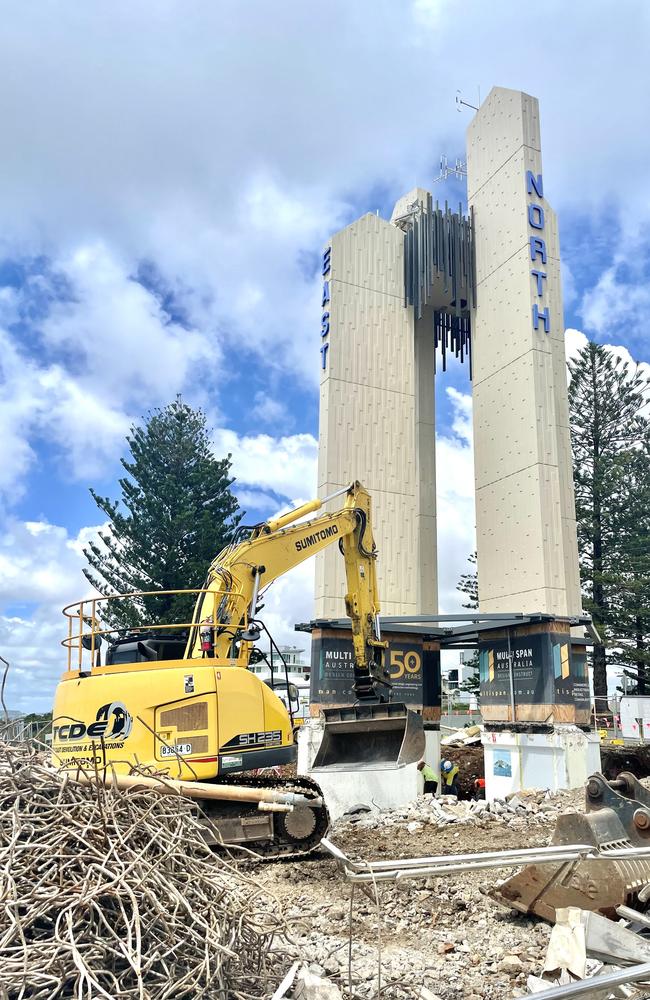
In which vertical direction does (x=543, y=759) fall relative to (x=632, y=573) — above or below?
below

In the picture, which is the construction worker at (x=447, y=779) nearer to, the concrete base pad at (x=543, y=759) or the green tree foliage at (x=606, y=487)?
the concrete base pad at (x=543, y=759)

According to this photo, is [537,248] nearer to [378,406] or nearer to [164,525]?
[378,406]

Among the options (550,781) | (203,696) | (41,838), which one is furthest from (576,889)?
(550,781)

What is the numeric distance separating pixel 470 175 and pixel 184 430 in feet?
62.7

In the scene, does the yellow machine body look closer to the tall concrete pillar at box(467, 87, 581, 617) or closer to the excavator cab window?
the excavator cab window

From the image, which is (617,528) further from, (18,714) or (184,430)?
(18,714)

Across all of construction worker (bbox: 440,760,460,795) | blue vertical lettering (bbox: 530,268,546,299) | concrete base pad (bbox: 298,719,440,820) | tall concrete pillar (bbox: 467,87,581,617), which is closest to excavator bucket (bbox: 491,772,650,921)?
concrete base pad (bbox: 298,719,440,820)

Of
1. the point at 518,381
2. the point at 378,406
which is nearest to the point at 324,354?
the point at 378,406

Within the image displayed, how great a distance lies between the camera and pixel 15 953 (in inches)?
119

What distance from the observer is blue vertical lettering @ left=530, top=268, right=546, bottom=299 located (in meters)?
18.6

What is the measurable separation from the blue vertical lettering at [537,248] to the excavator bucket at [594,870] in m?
15.4

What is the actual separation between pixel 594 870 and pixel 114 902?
3290mm

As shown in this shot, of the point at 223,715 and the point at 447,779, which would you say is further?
the point at 447,779

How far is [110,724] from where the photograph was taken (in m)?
8.42
